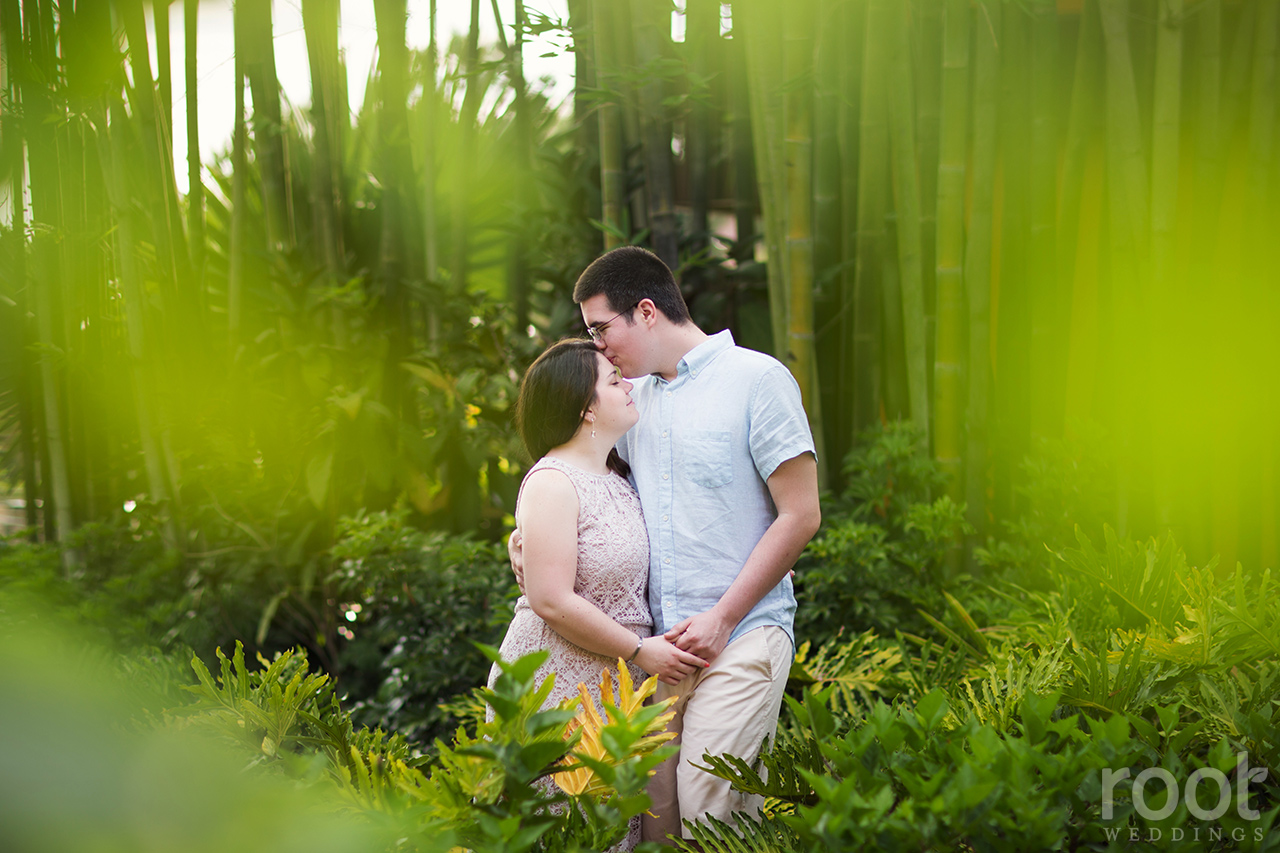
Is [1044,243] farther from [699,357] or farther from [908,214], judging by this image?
[699,357]

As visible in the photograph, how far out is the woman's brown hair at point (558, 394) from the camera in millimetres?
1434

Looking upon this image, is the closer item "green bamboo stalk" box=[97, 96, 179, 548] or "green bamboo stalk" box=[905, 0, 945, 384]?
"green bamboo stalk" box=[905, 0, 945, 384]

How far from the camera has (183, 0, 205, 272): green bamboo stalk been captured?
2660 millimetres

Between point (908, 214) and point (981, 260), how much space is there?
26 centimetres

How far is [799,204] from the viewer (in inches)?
92.7

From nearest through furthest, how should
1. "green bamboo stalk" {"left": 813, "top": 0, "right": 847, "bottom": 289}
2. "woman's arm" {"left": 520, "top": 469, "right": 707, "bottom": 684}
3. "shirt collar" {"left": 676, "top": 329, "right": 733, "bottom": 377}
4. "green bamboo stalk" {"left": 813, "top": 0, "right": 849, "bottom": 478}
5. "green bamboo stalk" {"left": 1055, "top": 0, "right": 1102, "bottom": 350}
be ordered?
"woman's arm" {"left": 520, "top": 469, "right": 707, "bottom": 684}, "shirt collar" {"left": 676, "top": 329, "right": 733, "bottom": 377}, "green bamboo stalk" {"left": 1055, "top": 0, "right": 1102, "bottom": 350}, "green bamboo stalk" {"left": 813, "top": 0, "right": 847, "bottom": 289}, "green bamboo stalk" {"left": 813, "top": 0, "right": 849, "bottom": 478}

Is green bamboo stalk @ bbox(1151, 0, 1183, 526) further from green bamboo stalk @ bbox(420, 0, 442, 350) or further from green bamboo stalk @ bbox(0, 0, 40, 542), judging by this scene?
green bamboo stalk @ bbox(0, 0, 40, 542)

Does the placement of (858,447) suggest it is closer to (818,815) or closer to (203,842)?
(818,815)

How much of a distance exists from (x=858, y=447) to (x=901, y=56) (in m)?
1.20

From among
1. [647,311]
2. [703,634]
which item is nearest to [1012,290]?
[647,311]

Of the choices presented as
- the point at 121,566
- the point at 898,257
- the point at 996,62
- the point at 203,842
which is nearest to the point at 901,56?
the point at 996,62

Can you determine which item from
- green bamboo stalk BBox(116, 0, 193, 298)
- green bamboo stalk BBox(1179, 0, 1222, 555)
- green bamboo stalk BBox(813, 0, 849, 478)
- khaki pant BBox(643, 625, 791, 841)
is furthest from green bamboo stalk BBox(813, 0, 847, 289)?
green bamboo stalk BBox(116, 0, 193, 298)

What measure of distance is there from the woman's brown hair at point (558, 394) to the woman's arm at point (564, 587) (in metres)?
0.10

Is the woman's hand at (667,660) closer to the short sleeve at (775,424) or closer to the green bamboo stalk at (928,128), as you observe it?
the short sleeve at (775,424)
